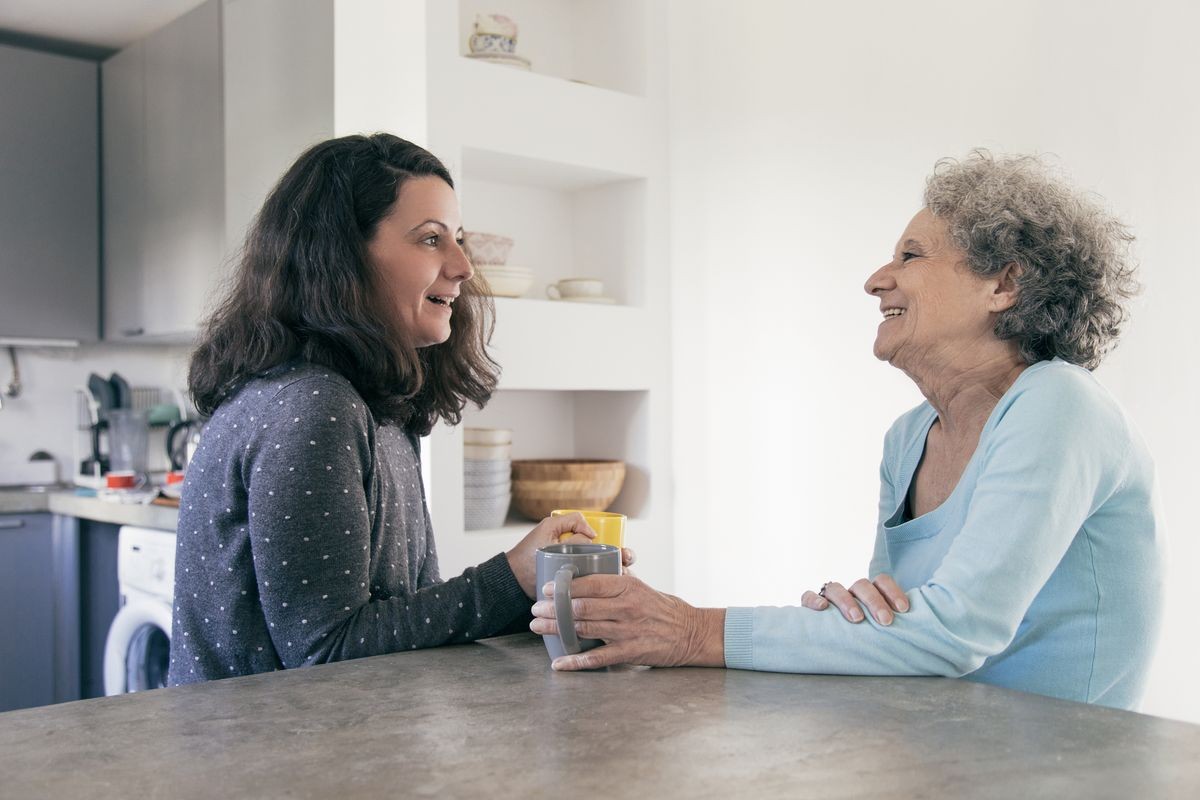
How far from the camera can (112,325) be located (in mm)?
4223

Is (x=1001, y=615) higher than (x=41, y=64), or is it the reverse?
(x=41, y=64)

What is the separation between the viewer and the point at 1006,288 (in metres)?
1.50

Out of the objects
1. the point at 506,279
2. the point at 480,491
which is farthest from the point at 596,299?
the point at 480,491

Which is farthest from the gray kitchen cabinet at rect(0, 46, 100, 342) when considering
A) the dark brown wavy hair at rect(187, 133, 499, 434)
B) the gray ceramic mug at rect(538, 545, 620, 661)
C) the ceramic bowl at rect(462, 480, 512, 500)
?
the gray ceramic mug at rect(538, 545, 620, 661)

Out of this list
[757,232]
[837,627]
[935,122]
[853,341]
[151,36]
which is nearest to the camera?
[837,627]

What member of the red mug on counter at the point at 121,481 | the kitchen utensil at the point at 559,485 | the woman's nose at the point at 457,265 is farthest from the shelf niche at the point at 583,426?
the woman's nose at the point at 457,265

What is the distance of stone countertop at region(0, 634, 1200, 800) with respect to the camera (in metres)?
0.78

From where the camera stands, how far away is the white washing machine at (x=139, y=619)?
3.12 meters

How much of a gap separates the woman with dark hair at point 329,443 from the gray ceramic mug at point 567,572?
127 millimetres

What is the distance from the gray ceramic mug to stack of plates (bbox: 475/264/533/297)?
6.12 ft

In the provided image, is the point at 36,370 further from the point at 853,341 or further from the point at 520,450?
the point at 853,341

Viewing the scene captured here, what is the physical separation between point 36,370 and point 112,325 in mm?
397

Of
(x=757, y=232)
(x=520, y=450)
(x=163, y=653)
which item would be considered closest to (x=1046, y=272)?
(x=757, y=232)

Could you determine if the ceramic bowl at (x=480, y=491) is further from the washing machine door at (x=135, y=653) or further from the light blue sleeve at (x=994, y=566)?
the light blue sleeve at (x=994, y=566)
